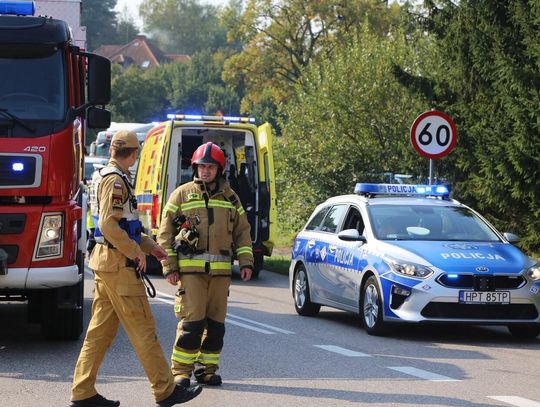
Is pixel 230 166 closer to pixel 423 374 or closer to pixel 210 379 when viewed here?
pixel 423 374

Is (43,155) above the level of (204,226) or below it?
above

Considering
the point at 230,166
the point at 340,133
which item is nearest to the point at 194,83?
the point at 340,133

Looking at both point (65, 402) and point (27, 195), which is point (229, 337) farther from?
point (65, 402)

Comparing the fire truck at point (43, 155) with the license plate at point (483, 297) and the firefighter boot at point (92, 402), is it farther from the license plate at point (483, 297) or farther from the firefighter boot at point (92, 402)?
the license plate at point (483, 297)

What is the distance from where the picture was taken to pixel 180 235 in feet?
31.1

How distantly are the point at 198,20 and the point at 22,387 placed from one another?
149621mm

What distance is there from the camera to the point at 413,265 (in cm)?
1280

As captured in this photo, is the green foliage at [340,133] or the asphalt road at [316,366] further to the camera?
the green foliage at [340,133]

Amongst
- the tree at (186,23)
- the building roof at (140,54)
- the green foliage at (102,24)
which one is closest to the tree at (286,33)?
the green foliage at (102,24)

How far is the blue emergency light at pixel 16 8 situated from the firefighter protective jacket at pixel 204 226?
329 centimetres

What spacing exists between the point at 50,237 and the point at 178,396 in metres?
3.19

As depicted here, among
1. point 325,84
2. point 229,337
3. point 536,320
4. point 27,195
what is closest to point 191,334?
point 27,195

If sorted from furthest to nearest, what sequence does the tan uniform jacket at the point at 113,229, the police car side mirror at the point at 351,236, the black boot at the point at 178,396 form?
the police car side mirror at the point at 351,236 → the black boot at the point at 178,396 → the tan uniform jacket at the point at 113,229

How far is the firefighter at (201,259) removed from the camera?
9359 millimetres
